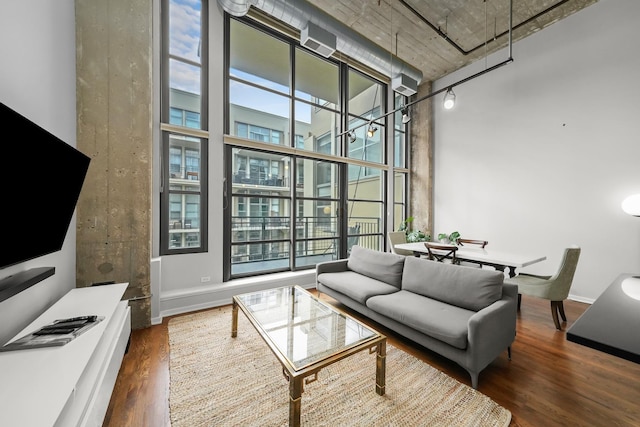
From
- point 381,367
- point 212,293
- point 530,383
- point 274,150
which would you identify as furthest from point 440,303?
point 274,150

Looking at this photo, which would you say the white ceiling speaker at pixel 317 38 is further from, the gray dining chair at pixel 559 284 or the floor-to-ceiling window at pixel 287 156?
the gray dining chair at pixel 559 284

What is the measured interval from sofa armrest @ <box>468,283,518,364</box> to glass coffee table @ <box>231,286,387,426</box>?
2.20ft

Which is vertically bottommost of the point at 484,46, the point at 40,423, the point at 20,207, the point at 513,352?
the point at 513,352

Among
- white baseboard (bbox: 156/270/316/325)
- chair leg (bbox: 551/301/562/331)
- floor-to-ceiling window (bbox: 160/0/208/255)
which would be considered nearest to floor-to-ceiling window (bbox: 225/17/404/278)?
white baseboard (bbox: 156/270/316/325)

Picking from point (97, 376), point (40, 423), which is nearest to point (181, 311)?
point (97, 376)

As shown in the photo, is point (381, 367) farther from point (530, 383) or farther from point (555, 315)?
point (555, 315)

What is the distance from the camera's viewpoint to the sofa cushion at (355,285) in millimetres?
2718

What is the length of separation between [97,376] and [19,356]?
1.21 ft

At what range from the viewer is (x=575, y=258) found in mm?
2648

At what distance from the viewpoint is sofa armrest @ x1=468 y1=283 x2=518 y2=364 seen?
69.1 inches

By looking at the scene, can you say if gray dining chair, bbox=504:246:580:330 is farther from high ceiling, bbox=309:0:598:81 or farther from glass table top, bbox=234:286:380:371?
high ceiling, bbox=309:0:598:81

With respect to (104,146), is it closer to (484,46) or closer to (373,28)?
(373,28)

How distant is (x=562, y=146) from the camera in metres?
3.82

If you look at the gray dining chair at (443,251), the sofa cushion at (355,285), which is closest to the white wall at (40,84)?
the sofa cushion at (355,285)
